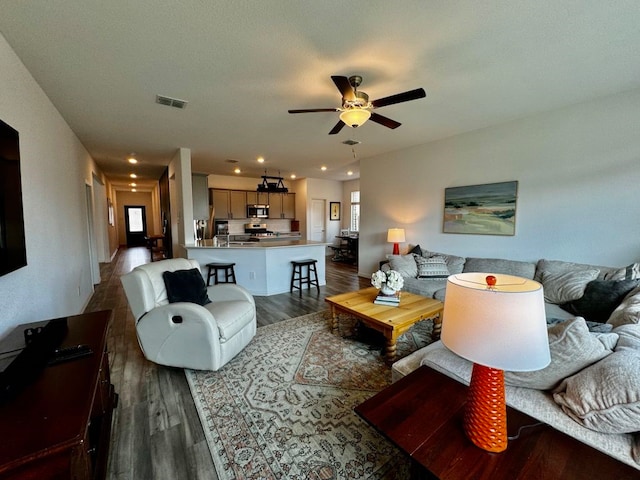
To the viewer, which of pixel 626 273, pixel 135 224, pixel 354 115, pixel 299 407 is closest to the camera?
pixel 299 407

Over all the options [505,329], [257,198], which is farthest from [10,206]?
[257,198]

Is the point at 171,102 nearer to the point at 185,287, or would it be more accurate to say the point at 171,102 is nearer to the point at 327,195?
the point at 185,287

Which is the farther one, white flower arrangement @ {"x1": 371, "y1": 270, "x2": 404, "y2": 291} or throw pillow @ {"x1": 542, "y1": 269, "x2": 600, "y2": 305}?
white flower arrangement @ {"x1": 371, "y1": 270, "x2": 404, "y2": 291}

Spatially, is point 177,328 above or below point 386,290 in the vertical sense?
below

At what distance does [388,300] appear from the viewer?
3000mm

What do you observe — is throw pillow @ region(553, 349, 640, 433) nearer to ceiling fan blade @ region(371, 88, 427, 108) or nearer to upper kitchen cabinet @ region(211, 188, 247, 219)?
ceiling fan blade @ region(371, 88, 427, 108)

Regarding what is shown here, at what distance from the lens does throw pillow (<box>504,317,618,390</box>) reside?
4.10 feet

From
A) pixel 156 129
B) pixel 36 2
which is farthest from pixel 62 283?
pixel 36 2

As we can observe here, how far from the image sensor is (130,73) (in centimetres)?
243

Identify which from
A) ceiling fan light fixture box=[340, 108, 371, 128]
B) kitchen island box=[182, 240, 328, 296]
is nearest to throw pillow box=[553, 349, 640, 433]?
ceiling fan light fixture box=[340, 108, 371, 128]

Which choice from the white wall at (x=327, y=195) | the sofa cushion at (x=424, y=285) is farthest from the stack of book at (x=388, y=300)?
the white wall at (x=327, y=195)

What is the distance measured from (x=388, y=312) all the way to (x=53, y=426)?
2474mm

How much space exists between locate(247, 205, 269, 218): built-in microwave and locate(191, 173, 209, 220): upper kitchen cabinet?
1.46m

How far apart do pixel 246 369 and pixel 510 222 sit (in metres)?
3.94
